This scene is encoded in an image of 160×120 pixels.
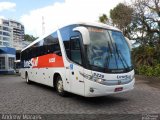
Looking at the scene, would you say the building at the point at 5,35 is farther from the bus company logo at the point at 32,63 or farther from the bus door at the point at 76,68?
the bus door at the point at 76,68

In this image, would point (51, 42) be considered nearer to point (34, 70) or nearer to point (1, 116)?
point (34, 70)

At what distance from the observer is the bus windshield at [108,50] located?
30.7ft

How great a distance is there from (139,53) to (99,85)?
61.9ft

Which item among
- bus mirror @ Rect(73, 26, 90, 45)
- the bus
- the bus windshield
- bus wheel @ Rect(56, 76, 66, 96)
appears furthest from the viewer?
bus wheel @ Rect(56, 76, 66, 96)

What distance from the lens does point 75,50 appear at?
1009 centimetres

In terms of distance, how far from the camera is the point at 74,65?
1008cm

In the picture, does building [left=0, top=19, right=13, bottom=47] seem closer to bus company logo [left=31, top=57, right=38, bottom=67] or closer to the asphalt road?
bus company logo [left=31, top=57, right=38, bottom=67]

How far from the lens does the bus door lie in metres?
9.58

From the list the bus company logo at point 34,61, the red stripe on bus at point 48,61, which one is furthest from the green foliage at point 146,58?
the red stripe on bus at point 48,61

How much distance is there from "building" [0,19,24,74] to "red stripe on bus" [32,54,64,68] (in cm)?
3044

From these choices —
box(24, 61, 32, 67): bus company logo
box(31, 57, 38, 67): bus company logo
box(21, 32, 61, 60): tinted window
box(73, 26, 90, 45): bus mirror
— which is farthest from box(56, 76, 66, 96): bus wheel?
box(24, 61, 32, 67): bus company logo

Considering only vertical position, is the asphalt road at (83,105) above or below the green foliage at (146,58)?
below

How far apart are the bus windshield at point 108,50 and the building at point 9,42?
36.9 meters

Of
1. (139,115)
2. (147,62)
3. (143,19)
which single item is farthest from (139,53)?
(139,115)
